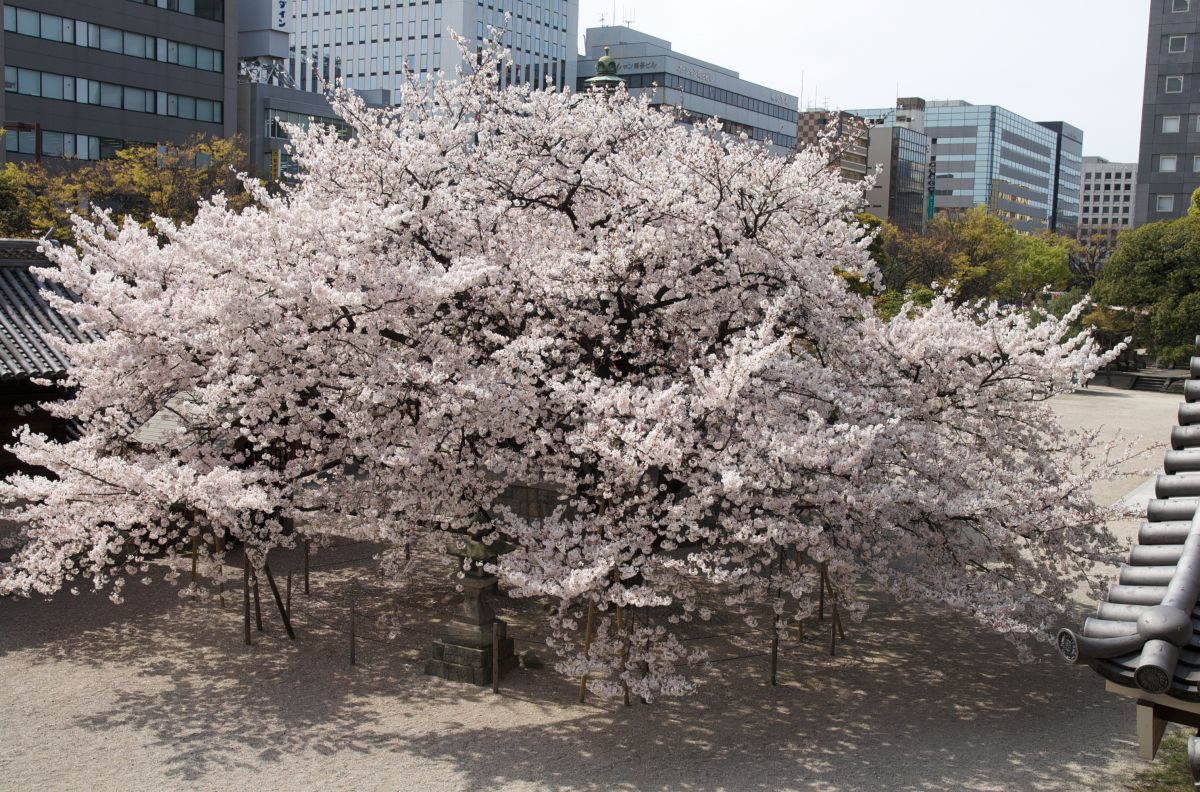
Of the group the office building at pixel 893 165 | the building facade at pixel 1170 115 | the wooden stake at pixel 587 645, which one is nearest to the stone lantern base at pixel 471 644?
the wooden stake at pixel 587 645

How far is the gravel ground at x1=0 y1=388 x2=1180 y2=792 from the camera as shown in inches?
410

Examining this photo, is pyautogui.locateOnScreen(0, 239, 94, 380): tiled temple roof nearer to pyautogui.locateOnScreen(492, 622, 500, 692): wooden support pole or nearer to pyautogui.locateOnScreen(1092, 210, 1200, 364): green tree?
pyautogui.locateOnScreen(492, 622, 500, 692): wooden support pole

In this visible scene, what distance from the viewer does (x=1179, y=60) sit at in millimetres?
61875

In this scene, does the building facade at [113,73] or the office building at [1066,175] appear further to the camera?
the office building at [1066,175]

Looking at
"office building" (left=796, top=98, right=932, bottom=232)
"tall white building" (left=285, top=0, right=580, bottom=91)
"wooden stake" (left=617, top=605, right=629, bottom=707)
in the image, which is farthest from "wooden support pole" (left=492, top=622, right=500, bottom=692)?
"tall white building" (left=285, top=0, right=580, bottom=91)

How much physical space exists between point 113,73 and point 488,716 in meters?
47.8

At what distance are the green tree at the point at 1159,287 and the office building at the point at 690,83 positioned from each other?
4518cm

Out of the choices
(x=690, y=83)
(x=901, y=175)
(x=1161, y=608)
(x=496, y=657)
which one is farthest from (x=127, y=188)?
(x=901, y=175)

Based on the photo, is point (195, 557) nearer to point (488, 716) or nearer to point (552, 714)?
point (488, 716)

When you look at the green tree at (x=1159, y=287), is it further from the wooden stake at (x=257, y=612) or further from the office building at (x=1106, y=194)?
the office building at (x=1106, y=194)

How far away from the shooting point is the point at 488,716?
1187cm

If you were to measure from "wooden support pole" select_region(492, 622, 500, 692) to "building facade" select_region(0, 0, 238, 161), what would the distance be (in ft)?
133

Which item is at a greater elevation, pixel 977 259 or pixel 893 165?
pixel 893 165

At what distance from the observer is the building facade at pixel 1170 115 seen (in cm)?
6169
